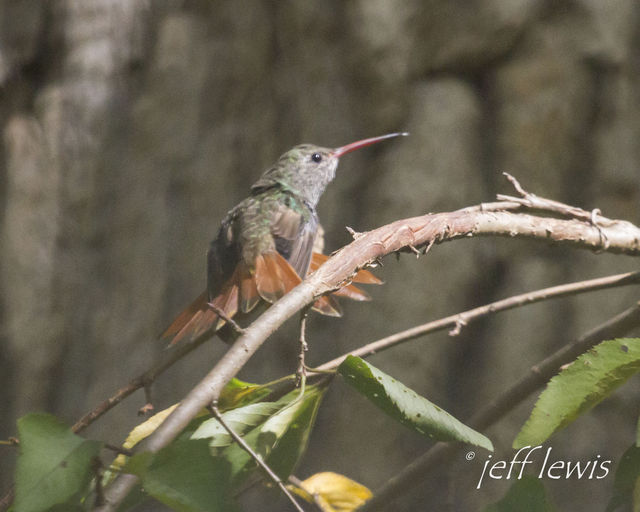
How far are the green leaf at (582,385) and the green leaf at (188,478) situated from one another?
1.11 ft

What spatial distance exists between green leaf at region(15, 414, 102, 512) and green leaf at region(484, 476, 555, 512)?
0.40 metres

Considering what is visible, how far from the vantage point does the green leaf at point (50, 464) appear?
60 centimetres

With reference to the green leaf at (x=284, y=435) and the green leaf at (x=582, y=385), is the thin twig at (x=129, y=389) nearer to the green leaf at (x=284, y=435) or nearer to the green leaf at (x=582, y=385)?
the green leaf at (x=284, y=435)

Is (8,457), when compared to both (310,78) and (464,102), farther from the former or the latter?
(464,102)

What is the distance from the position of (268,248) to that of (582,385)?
1445mm

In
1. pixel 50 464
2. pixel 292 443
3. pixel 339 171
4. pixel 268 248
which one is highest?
pixel 50 464

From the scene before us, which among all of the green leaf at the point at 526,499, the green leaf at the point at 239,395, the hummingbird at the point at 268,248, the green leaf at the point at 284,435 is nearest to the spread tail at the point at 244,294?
the hummingbird at the point at 268,248

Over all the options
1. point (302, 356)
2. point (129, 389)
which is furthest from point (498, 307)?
point (129, 389)

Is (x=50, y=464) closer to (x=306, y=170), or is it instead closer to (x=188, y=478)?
(x=188, y=478)

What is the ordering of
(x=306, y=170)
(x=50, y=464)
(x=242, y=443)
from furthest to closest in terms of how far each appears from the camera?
1. (x=306, y=170)
2. (x=242, y=443)
3. (x=50, y=464)

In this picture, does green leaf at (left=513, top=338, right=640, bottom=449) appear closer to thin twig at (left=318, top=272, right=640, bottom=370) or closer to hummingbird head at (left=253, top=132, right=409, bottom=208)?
thin twig at (left=318, top=272, right=640, bottom=370)

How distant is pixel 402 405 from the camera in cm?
78

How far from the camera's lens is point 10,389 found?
4.35m

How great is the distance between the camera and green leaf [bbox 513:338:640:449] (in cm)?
82
